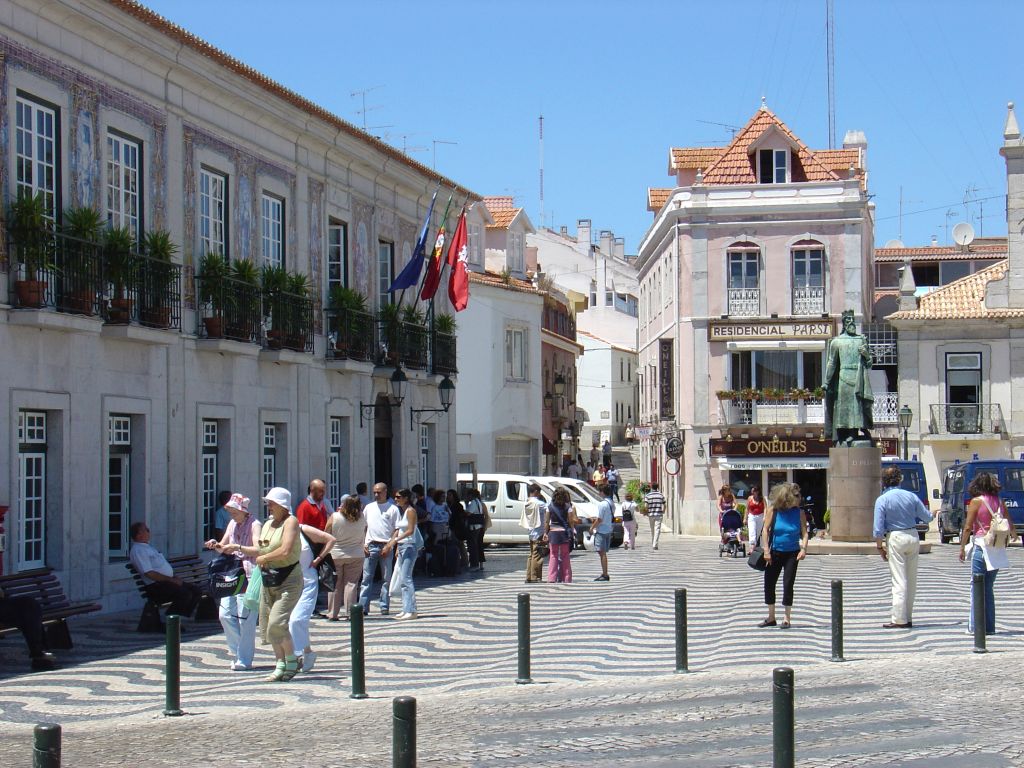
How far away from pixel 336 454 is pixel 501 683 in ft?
50.3

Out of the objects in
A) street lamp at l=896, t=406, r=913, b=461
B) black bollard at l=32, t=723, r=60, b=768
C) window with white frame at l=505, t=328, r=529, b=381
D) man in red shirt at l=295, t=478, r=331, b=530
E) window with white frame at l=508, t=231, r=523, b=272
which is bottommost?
black bollard at l=32, t=723, r=60, b=768

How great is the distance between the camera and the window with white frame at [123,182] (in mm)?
19469

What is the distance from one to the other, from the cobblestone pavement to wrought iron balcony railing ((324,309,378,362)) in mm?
8217

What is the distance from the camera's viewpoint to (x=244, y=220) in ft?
77.0

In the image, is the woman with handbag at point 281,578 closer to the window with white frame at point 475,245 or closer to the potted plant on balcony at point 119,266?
the potted plant on balcony at point 119,266

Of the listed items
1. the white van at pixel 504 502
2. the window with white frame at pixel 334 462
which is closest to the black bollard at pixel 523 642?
the window with white frame at pixel 334 462

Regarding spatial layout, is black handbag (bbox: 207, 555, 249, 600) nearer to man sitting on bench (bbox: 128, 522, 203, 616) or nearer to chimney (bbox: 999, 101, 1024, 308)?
man sitting on bench (bbox: 128, 522, 203, 616)

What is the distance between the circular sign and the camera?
46.5 meters

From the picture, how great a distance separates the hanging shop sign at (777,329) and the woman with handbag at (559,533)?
23775mm

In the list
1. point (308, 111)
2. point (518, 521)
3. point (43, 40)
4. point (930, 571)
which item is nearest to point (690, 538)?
point (518, 521)

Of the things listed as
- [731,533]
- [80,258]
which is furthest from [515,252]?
[80,258]

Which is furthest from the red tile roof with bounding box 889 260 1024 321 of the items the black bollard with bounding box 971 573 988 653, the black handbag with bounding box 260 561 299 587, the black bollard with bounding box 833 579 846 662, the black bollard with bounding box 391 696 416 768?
the black bollard with bounding box 391 696 416 768

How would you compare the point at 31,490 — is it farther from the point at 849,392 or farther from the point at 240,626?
the point at 849,392

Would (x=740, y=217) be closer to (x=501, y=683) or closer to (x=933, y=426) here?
(x=933, y=426)
